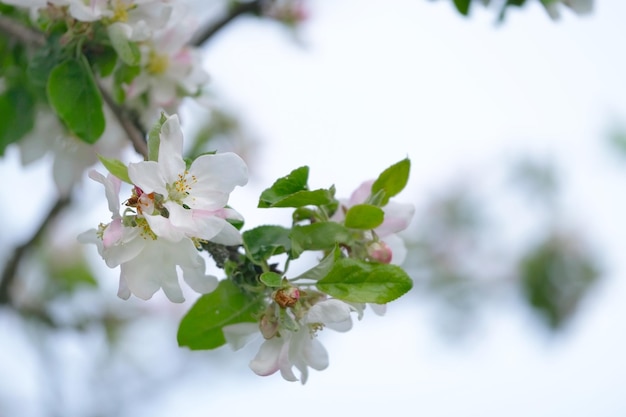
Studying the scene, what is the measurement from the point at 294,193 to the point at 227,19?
0.78 m

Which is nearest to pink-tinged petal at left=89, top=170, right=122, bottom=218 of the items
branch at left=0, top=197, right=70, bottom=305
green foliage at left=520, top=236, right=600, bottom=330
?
branch at left=0, top=197, right=70, bottom=305

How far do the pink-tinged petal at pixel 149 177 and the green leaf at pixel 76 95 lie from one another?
28 centimetres

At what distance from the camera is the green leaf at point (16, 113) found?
44.6 inches

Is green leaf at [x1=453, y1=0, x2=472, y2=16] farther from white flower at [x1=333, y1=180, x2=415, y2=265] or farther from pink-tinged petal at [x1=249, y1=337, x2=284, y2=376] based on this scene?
pink-tinged petal at [x1=249, y1=337, x2=284, y2=376]

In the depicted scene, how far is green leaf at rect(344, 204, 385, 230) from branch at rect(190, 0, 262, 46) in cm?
75

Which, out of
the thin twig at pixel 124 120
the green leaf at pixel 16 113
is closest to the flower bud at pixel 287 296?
the thin twig at pixel 124 120

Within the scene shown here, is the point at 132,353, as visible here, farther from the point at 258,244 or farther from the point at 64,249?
the point at 258,244

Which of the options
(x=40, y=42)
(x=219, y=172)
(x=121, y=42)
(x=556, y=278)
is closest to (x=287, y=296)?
(x=219, y=172)

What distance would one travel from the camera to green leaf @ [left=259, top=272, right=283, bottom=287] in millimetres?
759

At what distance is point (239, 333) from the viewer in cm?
84

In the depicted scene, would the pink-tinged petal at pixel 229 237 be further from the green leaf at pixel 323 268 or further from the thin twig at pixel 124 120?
the thin twig at pixel 124 120

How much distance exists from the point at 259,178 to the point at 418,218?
1514 millimetres

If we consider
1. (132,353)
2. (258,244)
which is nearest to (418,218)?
(132,353)

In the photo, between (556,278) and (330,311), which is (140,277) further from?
(556,278)
